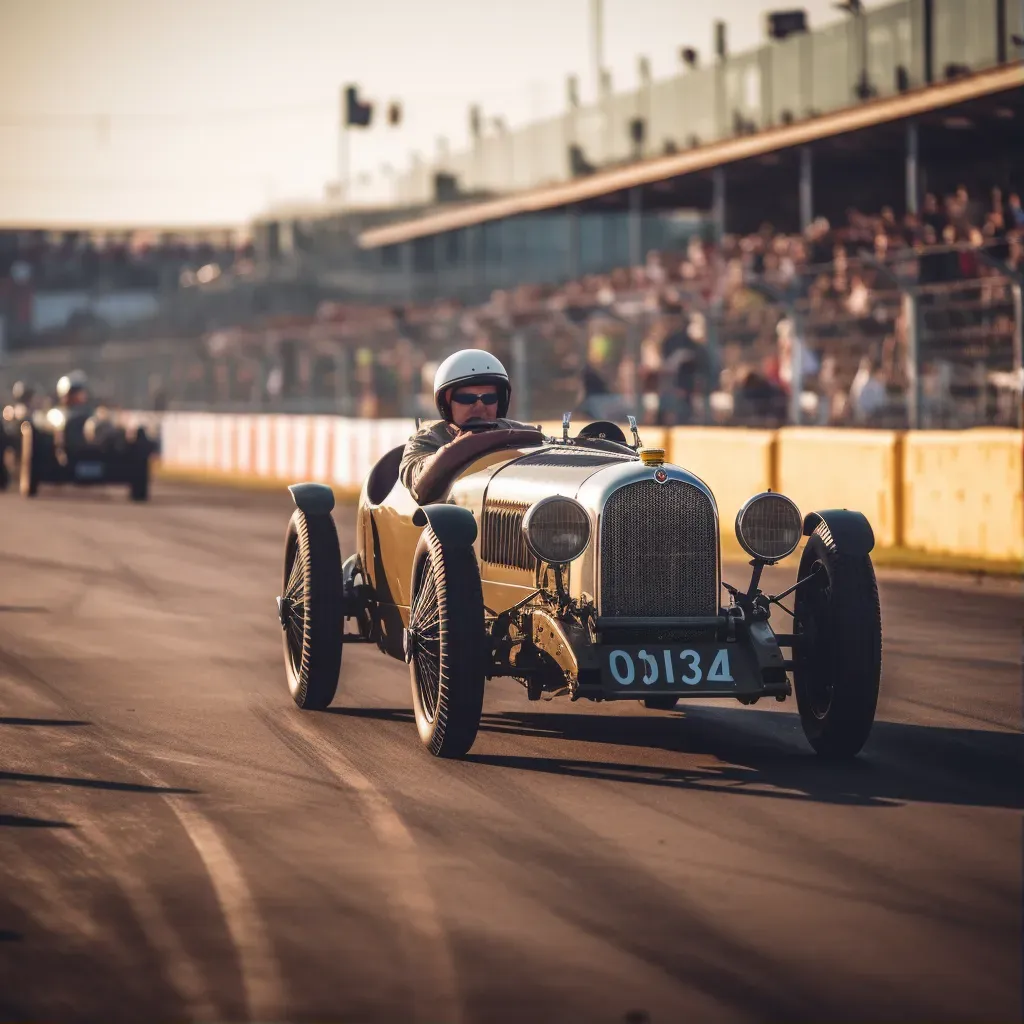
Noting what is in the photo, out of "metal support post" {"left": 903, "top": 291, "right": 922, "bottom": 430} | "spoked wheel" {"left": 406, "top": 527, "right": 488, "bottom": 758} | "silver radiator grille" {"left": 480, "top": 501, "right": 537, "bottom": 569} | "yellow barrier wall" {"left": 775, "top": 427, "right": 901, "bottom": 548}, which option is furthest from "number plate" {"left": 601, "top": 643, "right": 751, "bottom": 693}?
"metal support post" {"left": 903, "top": 291, "right": 922, "bottom": 430}

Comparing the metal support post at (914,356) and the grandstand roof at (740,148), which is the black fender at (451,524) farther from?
the grandstand roof at (740,148)

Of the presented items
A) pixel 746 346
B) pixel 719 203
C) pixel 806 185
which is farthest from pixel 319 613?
pixel 719 203

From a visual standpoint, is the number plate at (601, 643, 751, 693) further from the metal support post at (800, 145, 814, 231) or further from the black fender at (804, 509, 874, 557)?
the metal support post at (800, 145, 814, 231)

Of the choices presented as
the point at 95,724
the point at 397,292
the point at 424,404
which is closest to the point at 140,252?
the point at 397,292

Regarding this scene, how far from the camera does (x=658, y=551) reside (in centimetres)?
827

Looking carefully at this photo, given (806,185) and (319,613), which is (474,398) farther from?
(806,185)

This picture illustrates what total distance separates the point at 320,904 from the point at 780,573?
11711mm

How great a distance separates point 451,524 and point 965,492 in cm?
981

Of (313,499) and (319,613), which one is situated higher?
(313,499)

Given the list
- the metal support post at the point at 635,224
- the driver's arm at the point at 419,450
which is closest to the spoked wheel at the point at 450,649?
the driver's arm at the point at 419,450

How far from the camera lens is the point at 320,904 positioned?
5.90 meters

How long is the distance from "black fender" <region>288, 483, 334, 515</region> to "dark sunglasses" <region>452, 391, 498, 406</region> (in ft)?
2.42

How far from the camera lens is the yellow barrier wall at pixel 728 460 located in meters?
20.2

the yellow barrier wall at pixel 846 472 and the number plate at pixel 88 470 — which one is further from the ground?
the yellow barrier wall at pixel 846 472
